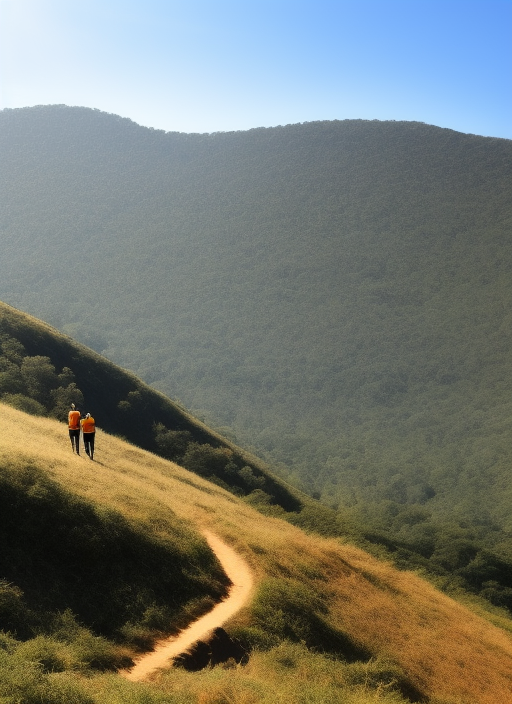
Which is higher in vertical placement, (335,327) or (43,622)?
(335,327)

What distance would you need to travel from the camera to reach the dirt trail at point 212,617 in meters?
13.3

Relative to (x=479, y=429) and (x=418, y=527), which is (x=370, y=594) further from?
(x=479, y=429)

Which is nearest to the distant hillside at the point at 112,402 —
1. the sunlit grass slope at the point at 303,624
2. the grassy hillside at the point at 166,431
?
Answer: the grassy hillside at the point at 166,431

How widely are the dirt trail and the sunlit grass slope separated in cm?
38

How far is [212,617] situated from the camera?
16172mm

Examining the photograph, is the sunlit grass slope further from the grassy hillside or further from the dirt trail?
the grassy hillside

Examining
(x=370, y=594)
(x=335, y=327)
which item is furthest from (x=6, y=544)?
(x=335, y=327)

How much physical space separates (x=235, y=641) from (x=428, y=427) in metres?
151

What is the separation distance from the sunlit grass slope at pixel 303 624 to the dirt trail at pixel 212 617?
0.38 m

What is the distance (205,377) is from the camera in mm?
183375

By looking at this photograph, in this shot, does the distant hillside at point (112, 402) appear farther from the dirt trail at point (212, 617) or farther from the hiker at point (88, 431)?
the dirt trail at point (212, 617)

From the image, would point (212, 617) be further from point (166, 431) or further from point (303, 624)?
point (166, 431)

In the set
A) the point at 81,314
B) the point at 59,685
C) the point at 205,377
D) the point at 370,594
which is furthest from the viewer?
the point at 81,314

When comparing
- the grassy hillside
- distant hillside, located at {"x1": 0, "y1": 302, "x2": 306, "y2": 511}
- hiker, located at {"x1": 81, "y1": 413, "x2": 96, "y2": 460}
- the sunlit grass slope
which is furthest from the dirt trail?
distant hillside, located at {"x1": 0, "y1": 302, "x2": 306, "y2": 511}
